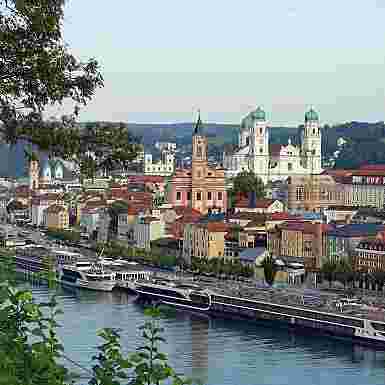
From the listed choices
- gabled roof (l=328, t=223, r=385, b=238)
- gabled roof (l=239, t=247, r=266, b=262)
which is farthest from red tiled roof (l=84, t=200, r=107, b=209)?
gabled roof (l=328, t=223, r=385, b=238)

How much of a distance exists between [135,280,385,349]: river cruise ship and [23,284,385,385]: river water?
341 millimetres

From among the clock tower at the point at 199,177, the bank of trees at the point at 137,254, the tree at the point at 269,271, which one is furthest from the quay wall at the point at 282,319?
the clock tower at the point at 199,177

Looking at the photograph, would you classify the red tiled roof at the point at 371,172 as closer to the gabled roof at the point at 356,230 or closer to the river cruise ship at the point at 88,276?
the gabled roof at the point at 356,230

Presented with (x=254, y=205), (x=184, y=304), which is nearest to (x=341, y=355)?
(x=184, y=304)

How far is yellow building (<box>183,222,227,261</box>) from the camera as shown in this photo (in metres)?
21.1

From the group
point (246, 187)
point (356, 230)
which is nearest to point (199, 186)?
point (246, 187)

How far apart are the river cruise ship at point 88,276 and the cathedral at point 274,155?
14508 mm

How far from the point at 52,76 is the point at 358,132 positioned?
46.8 metres

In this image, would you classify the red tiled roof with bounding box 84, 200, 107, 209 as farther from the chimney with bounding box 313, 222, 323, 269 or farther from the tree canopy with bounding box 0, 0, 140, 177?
the tree canopy with bounding box 0, 0, 140, 177

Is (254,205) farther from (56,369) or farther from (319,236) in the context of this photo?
(56,369)

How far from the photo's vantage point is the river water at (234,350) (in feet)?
30.6

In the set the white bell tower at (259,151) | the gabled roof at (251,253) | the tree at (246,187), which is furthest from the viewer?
the white bell tower at (259,151)

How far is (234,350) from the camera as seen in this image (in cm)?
1099

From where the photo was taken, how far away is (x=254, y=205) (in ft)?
84.1
